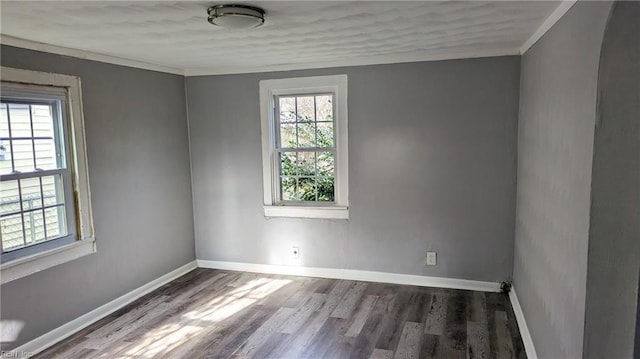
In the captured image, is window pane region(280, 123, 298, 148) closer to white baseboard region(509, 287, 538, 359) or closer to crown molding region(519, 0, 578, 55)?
crown molding region(519, 0, 578, 55)

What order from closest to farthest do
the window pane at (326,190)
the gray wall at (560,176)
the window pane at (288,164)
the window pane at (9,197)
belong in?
1. the gray wall at (560,176)
2. the window pane at (9,197)
3. the window pane at (326,190)
4. the window pane at (288,164)

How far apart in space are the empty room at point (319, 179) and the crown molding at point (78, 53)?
0.05ft

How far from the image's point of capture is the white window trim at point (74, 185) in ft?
9.68

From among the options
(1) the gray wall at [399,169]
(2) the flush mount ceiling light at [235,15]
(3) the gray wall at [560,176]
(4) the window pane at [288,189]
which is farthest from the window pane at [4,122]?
(3) the gray wall at [560,176]

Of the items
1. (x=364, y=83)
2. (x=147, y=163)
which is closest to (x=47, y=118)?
(x=147, y=163)

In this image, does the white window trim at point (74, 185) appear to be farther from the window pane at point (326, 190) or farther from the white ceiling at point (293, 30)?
the window pane at point (326, 190)

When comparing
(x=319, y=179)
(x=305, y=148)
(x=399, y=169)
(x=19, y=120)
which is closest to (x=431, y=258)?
(x=399, y=169)

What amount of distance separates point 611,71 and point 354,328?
2.46 meters

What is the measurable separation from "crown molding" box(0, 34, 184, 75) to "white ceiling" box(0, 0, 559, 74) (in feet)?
0.18

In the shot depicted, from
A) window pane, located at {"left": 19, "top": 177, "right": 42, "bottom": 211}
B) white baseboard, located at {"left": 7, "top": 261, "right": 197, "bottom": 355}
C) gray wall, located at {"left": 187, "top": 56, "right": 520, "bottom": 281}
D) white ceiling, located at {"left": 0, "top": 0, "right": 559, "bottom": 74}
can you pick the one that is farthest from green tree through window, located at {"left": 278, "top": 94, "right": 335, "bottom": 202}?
window pane, located at {"left": 19, "top": 177, "right": 42, "bottom": 211}

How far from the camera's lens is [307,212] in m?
4.39

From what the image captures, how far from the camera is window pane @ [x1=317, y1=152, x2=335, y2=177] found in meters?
4.35

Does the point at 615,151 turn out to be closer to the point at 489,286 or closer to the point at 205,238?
the point at 489,286

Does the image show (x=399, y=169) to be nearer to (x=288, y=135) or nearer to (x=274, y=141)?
(x=288, y=135)
